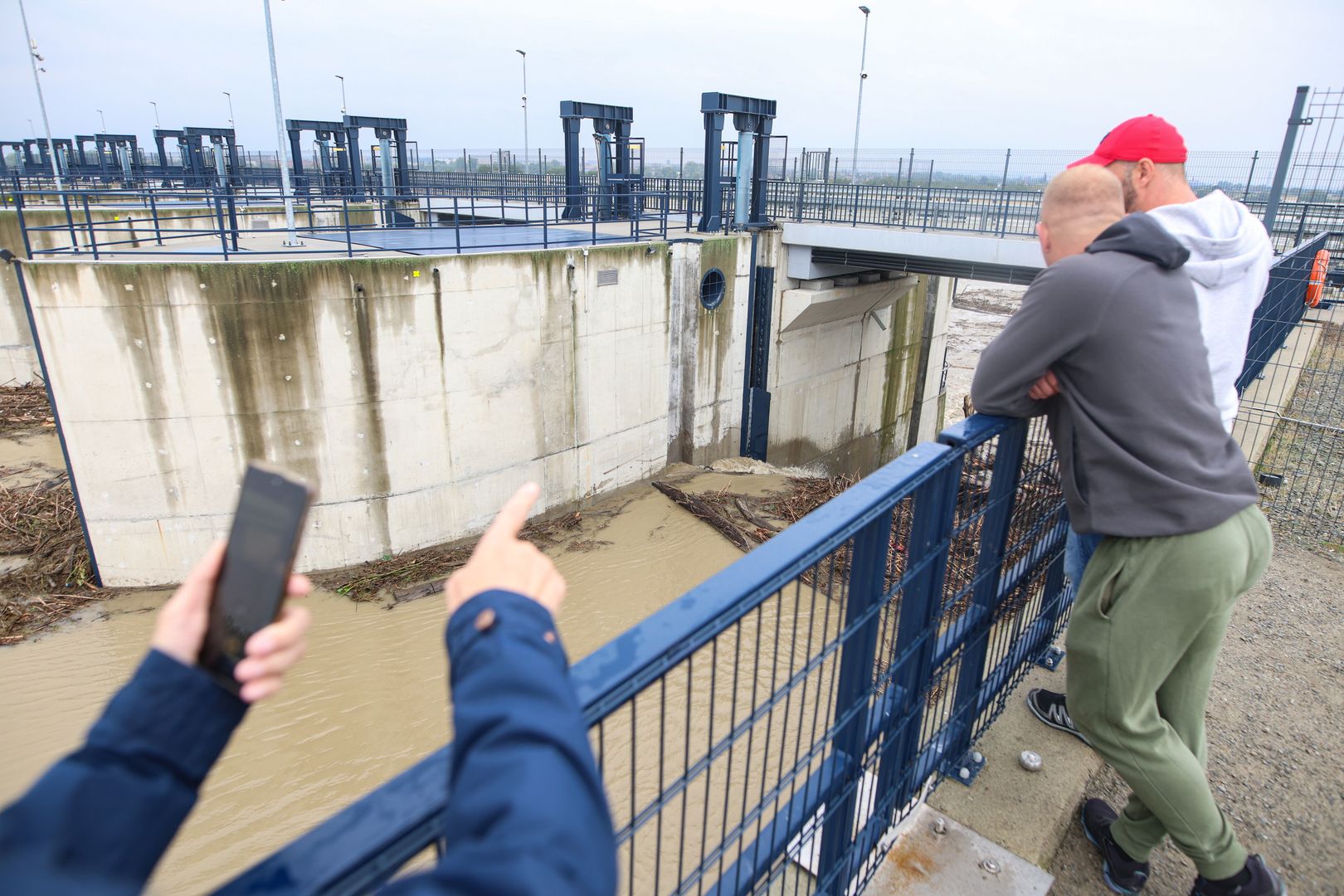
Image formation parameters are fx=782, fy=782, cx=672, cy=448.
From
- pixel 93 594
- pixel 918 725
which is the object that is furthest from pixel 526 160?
pixel 918 725

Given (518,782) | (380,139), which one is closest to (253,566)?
(518,782)

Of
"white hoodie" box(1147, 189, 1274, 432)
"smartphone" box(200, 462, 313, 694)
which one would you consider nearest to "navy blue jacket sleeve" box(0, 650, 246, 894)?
"smartphone" box(200, 462, 313, 694)

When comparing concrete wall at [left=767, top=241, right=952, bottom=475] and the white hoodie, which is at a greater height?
the white hoodie

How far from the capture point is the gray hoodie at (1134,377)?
2.03 metres

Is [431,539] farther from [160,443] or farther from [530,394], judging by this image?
[160,443]

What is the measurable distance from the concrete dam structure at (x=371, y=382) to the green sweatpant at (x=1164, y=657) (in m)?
6.25

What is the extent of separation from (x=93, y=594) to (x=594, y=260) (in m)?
7.91

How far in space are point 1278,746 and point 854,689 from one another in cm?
246

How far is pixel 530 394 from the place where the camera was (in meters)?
11.6

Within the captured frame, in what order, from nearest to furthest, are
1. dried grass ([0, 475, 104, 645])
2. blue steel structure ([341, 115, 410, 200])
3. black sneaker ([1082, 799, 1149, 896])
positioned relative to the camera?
1. black sneaker ([1082, 799, 1149, 896])
2. dried grass ([0, 475, 104, 645])
3. blue steel structure ([341, 115, 410, 200])

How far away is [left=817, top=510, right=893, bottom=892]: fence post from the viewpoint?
6.70 feet

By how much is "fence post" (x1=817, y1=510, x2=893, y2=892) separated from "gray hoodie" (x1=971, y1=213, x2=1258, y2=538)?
0.65 m

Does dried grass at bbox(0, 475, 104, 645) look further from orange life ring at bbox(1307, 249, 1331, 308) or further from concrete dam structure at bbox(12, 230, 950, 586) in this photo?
orange life ring at bbox(1307, 249, 1331, 308)

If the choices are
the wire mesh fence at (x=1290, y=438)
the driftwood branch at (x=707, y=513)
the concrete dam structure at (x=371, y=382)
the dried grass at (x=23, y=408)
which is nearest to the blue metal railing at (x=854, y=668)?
the wire mesh fence at (x=1290, y=438)
